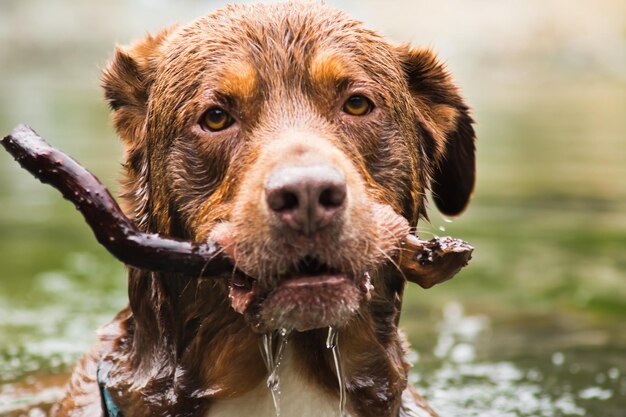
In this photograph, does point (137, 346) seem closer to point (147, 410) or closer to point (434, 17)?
point (147, 410)

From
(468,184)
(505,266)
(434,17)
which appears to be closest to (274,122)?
(468,184)

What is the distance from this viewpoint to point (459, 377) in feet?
25.8

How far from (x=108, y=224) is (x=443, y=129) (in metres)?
1.96

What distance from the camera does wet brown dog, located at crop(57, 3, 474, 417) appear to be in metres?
4.26

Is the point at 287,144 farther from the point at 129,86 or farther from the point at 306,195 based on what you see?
the point at 129,86

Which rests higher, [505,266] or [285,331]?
[505,266]

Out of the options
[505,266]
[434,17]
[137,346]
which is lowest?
[137,346]

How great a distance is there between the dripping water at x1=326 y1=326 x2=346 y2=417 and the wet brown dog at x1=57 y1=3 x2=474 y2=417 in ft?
0.13

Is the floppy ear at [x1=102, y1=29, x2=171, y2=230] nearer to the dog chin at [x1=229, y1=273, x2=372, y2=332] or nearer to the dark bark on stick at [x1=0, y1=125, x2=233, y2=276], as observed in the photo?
the dark bark on stick at [x1=0, y1=125, x2=233, y2=276]

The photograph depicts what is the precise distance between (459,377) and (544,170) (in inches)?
446

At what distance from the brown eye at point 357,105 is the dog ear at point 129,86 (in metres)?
1.05

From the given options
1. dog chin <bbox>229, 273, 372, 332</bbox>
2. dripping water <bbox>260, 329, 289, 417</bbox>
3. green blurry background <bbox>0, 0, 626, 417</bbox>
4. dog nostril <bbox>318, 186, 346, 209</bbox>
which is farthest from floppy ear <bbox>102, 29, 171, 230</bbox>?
dog nostril <bbox>318, 186, 346, 209</bbox>

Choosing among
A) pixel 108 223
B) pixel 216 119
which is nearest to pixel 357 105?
pixel 216 119

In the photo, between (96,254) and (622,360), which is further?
(96,254)
